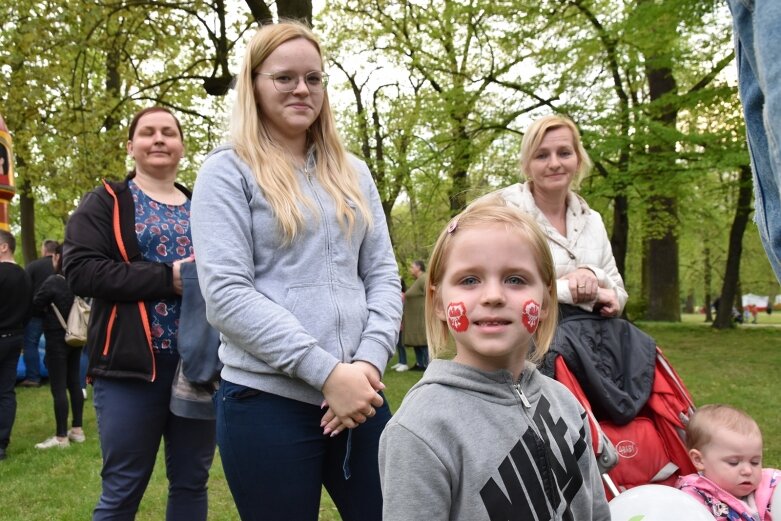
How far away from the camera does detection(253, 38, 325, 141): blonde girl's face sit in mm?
2250

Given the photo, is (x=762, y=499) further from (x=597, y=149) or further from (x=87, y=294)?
(x=597, y=149)

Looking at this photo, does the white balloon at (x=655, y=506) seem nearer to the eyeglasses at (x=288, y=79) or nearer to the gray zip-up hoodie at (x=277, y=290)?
the gray zip-up hoodie at (x=277, y=290)

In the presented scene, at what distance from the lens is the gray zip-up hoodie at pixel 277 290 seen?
6.54 feet

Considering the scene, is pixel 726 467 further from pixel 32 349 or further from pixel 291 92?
pixel 32 349

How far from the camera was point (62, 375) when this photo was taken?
6949 millimetres

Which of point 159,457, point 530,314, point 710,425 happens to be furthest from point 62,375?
point 530,314

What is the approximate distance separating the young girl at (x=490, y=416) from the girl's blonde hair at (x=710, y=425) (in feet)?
4.23

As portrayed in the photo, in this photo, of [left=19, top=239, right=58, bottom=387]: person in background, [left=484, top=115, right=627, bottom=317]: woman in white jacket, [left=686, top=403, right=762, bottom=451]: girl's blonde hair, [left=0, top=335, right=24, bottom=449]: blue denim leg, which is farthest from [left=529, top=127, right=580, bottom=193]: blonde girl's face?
[left=19, top=239, right=58, bottom=387]: person in background

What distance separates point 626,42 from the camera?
11.4 meters

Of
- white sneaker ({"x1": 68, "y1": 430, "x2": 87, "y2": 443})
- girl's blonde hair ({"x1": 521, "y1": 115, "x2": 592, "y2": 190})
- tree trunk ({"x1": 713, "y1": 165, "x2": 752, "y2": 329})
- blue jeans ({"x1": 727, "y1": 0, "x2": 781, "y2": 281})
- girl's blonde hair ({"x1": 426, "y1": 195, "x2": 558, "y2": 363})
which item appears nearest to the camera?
blue jeans ({"x1": 727, "y1": 0, "x2": 781, "y2": 281})

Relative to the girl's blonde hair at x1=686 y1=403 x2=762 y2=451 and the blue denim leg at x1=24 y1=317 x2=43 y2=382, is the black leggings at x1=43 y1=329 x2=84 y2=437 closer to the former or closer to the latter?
the blue denim leg at x1=24 y1=317 x2=43 y2=382

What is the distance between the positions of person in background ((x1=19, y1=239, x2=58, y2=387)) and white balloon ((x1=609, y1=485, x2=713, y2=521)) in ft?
20.0

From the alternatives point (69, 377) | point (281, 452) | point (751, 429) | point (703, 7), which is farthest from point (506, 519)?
point (703, 7)

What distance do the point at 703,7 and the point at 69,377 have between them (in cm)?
892
